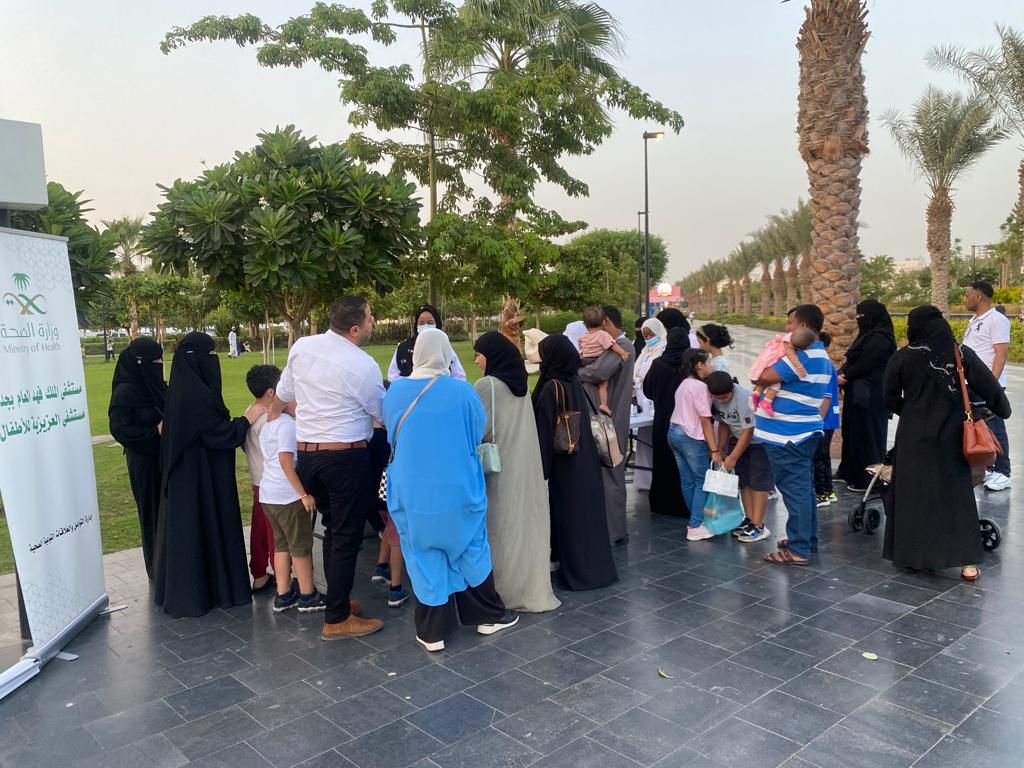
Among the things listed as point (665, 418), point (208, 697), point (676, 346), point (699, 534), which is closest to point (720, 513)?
point (699, 534)

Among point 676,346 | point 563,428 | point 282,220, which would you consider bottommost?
point 563,428

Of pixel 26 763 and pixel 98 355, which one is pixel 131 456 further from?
pixel 98 355

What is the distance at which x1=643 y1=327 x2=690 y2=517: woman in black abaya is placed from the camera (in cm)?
634

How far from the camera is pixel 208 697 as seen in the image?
11.8ft

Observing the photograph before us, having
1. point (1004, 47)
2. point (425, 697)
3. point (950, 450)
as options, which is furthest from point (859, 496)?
point (1004, 47)

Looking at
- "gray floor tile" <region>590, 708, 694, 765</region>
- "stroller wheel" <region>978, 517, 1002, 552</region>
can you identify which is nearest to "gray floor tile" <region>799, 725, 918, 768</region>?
"gray floor tile" <region>590, 708, 694, 765</region>

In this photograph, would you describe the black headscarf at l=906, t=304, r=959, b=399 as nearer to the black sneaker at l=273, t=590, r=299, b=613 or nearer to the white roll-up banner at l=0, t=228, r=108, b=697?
the black sneaker at l=273, t=590, r=299, b=613

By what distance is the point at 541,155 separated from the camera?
40.1 feet

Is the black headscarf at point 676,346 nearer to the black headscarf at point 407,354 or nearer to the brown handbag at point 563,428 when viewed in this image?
the brown handbag at point 563,428

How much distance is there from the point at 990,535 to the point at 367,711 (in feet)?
15.2

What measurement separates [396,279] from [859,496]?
16.0ft

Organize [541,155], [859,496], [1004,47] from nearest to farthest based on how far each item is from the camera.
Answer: [859,496], [541,155], [1004,47]

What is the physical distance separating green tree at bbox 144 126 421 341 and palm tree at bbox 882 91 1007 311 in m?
20.8

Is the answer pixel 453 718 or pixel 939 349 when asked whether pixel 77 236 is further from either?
pixel 939 349
